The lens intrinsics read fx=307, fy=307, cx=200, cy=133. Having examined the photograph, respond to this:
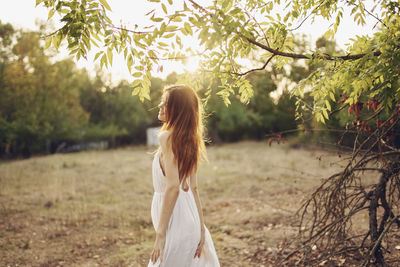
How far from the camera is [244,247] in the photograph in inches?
196

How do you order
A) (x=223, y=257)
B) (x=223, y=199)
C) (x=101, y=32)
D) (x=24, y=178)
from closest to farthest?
(x=101, y=32) → (x=223, y=257) → (x=223, y=199) → (x=24, y=178)

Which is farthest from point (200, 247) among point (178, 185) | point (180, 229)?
point (178, 185)

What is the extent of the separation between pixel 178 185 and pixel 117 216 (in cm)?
525

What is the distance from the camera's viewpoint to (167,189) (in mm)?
2186

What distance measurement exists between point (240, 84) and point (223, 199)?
595 centimetres

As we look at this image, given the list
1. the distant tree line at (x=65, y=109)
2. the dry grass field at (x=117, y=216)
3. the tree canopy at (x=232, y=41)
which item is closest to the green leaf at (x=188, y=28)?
the tree canopy at (x=232, y=41)

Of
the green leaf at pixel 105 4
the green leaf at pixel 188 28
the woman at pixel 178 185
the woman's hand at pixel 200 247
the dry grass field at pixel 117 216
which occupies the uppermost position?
the green leaf at pixel 105 4

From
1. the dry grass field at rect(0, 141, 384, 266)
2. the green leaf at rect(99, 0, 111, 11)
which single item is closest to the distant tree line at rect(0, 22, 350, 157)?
the dry grass field at rect(0, 141, 384, 266)

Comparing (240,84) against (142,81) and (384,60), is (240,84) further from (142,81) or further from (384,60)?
(384,60)

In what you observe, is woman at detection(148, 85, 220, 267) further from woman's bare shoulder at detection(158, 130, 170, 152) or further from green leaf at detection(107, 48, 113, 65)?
green leaf at detection(107, 48, 113, 65)

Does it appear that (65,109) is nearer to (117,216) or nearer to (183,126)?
(117,216)

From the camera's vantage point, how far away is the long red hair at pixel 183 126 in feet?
7.28

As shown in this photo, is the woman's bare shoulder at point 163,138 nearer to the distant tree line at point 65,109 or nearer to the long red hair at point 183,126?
the long red hair at point 183,126

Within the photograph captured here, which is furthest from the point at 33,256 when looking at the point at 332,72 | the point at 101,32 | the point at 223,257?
the point at 332,72
